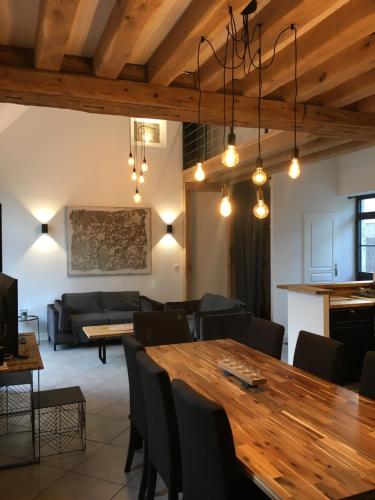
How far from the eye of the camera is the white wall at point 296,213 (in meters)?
7.25

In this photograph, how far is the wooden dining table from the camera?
1423 millimetres

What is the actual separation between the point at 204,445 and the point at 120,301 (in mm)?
5694

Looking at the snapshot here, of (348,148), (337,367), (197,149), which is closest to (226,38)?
(337,367)

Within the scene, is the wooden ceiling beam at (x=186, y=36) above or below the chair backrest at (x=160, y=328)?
above

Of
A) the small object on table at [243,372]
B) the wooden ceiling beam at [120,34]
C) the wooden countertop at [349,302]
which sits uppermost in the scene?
the wooden ceiling beam at [120,34]

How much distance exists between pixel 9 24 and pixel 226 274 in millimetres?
6299

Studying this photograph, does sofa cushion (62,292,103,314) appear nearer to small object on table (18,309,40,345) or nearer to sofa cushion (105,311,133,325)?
sofa cushion (105,311,133,325)

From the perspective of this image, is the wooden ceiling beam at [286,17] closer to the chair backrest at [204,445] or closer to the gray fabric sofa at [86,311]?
the chair backrest at [204,445]

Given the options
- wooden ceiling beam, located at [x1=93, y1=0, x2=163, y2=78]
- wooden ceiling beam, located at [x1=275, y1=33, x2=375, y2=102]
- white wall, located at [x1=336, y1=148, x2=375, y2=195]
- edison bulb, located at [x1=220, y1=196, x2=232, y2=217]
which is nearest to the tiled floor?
edison bulb, located at [x1=220, y1=196, x2=232, y2=217]

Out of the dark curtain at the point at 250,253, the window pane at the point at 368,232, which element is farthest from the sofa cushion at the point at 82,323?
the window pane at the point at 368,232

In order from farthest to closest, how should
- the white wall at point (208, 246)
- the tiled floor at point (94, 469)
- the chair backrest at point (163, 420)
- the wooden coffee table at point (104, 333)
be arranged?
1. the white wall at point (208, 246)
2. the wooden coffee table at point (104, 333)
3. the tiled floor at point (94, 469)
4. the chair backrest at point (163, 420)

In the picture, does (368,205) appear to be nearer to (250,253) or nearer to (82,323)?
(250,253)

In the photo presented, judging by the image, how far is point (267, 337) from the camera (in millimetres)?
3301

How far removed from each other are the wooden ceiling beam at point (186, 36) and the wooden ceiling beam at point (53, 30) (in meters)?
0.63
